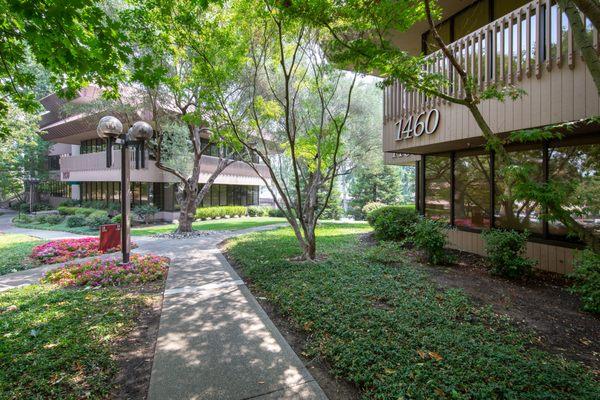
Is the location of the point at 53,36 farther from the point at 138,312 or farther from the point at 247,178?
the point at 247,178

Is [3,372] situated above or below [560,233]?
below

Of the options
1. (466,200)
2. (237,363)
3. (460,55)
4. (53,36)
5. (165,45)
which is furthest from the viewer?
(466,200)

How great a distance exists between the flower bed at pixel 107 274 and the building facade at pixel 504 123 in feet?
21.6

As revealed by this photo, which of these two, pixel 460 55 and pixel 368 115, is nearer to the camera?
pixel 460 55

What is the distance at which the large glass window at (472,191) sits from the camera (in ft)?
26.3

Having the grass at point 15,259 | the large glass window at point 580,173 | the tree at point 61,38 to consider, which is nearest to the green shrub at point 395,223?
the large glass window at point 580,173

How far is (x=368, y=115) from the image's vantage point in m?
19.2

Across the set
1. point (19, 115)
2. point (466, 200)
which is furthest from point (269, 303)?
point (19, 115)

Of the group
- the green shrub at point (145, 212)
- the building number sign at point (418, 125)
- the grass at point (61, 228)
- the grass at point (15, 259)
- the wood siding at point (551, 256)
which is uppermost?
the building number sign at point (418, 125)

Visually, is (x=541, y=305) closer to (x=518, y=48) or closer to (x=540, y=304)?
(x=540, y=304)

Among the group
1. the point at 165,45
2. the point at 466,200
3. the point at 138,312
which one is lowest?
the point at 138,312

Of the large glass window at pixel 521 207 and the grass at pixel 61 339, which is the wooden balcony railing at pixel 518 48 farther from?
the grass at pixel 61 339

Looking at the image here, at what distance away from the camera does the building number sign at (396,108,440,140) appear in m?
7.74

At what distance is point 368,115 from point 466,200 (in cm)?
1180
